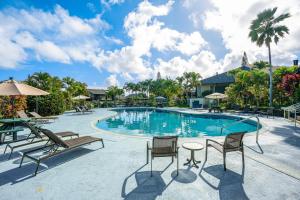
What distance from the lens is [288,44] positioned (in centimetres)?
1886

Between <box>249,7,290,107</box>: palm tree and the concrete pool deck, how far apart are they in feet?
55.2

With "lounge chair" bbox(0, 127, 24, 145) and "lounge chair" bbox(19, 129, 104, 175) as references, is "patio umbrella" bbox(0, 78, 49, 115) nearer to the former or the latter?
"lounge chair" bbox(0, 127, 24, 145)

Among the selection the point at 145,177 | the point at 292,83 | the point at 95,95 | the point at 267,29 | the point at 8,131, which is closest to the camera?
the point at 145,177

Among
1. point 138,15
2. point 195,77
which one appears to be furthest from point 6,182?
point 195,77

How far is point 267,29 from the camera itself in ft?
59.1

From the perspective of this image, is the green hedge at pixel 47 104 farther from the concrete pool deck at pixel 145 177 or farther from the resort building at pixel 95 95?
the resort building at pixel 95 95

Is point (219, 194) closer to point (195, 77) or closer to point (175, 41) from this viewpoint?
point (175, 41)

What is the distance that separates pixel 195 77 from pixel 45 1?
28.1 m

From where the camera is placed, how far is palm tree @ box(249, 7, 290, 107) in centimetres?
1748

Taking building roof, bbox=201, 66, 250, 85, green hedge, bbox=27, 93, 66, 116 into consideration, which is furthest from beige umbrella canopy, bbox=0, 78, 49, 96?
building roof, bbox=201, 66, 250, 85

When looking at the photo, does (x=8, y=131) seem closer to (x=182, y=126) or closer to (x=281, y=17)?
(x=182, y=126)

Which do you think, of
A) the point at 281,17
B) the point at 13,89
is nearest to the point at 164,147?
the point at 13,89

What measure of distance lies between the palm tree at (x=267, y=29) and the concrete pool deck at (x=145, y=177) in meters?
16.8

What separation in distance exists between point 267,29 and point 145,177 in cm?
2153
